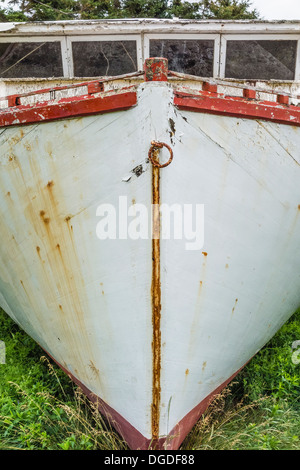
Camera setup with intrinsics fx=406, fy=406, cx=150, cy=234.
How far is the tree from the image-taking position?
12.8m

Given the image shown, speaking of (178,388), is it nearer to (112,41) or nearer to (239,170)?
(239,170)

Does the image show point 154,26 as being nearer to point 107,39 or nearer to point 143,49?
point 143,49

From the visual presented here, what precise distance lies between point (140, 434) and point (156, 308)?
3.02 ft

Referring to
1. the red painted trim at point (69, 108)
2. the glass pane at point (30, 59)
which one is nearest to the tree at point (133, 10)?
the glass pane at point (30, 59)

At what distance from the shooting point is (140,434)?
9.10 feet

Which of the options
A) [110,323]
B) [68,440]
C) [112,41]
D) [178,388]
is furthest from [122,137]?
[112,41]

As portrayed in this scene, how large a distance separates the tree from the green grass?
12.0m

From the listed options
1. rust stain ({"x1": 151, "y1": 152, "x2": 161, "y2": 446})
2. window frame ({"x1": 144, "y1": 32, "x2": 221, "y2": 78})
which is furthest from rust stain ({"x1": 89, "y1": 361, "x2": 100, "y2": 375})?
window frame ({"x1": 144, "y1": 32, "x2": 221, "y2": 78})

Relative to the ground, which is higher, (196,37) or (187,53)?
(196,37)

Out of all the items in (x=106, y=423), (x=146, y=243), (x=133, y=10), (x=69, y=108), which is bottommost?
(x=106, y=423)

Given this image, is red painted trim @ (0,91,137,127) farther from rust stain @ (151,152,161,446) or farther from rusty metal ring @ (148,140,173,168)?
rust stain @ (151,152,161,446)

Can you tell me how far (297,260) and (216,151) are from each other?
130 cm

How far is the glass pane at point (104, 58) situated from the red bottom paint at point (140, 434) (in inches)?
139

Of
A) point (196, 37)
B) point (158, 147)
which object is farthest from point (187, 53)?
point (158, 147)
